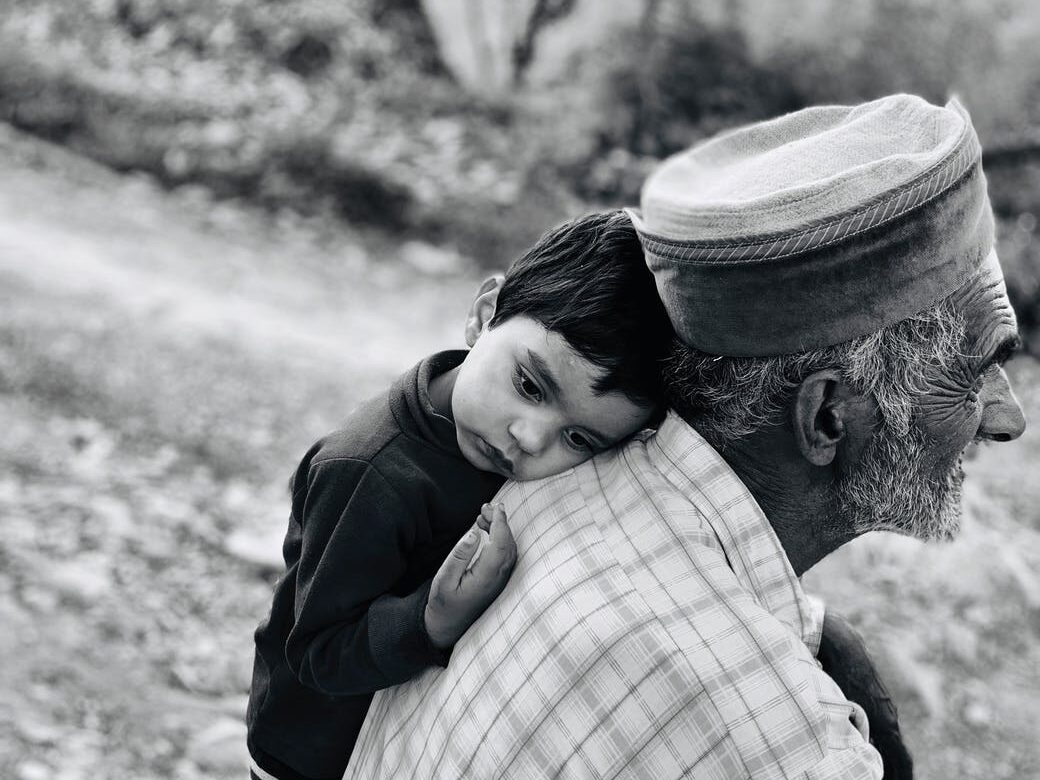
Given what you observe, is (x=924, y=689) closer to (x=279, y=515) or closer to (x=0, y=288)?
(x=279, y=515)

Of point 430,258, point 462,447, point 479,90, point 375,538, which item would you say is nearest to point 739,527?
point 462,447

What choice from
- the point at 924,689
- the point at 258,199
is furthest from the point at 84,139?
the point at 924,689

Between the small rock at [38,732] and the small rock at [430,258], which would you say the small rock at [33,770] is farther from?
the small rock at [430,258]

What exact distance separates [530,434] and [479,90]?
7.75m

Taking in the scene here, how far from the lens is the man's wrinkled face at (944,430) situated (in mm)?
1881

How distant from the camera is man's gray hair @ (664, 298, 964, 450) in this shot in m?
1.82

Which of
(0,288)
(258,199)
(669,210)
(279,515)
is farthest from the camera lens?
(258,199)

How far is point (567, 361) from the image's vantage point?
6.24ft

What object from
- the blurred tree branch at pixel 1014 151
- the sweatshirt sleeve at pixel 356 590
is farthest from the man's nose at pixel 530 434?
the blurred tree branch at pixel 1014 151

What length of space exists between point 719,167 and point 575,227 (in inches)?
10.7

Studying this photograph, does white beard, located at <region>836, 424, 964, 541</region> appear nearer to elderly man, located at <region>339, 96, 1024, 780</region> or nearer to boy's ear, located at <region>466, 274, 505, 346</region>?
elderly man, located at <region>339, 96, 1024, 780</region>

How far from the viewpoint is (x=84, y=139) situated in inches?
344

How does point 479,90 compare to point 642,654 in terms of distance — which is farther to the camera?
point 479,90

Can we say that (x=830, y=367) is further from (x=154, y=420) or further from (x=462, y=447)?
(x=154, y=420)
